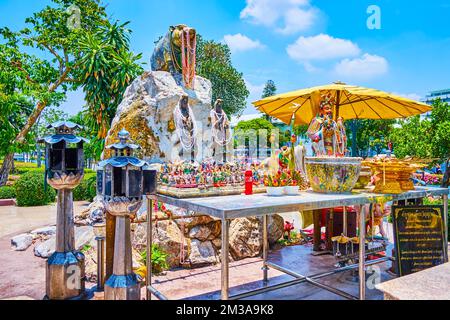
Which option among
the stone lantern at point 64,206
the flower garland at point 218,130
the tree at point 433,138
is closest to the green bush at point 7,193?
the flower garland at point 218,130

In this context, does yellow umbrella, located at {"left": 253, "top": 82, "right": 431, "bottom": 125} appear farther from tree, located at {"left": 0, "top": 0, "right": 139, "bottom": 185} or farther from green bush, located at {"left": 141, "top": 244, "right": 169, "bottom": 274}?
tree, located at {"left": 0, "top": 0, "right": 139, "bottom": 185}

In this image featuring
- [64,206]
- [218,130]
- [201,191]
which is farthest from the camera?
[218,130]

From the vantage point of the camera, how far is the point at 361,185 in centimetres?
531

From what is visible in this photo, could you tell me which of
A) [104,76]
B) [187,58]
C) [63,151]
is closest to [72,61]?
[104,76]

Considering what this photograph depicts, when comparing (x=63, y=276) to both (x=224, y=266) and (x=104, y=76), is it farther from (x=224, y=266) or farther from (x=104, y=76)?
(x=104, y=76)

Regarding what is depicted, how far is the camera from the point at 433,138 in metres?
11.0

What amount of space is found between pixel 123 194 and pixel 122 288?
3.27 ft

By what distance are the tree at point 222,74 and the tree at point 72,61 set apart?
11.0 metres

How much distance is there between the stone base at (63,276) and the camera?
474 cm

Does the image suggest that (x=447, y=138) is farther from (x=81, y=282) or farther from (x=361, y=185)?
(x=81, y=282)

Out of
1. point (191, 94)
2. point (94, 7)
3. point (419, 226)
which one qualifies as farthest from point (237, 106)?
point (419, 226)

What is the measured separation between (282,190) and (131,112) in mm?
7784

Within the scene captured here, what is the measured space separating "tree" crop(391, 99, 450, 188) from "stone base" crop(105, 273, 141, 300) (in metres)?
9.74

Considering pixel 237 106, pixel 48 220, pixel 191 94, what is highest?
pixel 237 106
